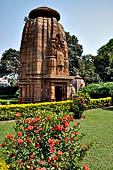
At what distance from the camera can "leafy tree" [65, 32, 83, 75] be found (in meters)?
26.6

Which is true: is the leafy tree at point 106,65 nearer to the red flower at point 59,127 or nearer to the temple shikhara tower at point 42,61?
the temple shikhara tower at point 42,61

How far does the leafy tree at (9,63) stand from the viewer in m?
31.9

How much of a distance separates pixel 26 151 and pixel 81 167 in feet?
3.32

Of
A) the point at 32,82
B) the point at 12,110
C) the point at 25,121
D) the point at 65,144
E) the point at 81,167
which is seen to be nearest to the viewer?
the point at 81,167

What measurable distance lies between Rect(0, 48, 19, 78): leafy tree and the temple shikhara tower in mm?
21112

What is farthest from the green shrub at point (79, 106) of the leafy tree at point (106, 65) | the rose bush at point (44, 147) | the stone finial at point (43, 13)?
the leafy tree at point (106, 65)

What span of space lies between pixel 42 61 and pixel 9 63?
23.0m

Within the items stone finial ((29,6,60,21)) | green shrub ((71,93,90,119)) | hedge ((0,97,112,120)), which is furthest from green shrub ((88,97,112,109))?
stone finial ((29,6,60,21))

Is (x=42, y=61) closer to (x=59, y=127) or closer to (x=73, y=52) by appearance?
(x=59, y=127)

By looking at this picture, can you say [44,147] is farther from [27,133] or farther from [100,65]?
[100,65]

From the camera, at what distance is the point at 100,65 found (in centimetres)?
3350

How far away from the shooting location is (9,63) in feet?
106

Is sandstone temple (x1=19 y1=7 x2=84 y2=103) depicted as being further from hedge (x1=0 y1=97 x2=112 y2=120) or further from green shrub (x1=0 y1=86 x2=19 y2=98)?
green shrub (x1=0 y1=86 x2=19 y2=98)

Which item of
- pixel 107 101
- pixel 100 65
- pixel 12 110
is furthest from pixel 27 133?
pixel 100 65
